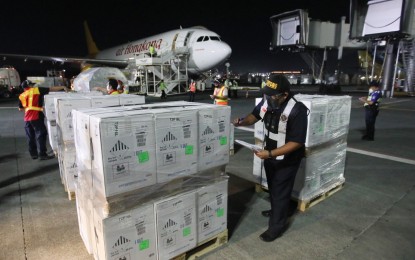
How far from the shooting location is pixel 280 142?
128 inches

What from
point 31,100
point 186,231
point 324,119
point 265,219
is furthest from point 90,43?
point 186,231

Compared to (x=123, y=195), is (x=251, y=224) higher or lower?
lower

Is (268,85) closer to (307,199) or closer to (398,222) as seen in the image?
(307,199)

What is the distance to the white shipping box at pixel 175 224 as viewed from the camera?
107 inches

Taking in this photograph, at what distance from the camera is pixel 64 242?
3.37 m

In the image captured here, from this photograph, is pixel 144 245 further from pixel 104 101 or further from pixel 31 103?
pixel 31 103

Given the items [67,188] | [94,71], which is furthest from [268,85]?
[94,71]

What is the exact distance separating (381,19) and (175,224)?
25753 mm

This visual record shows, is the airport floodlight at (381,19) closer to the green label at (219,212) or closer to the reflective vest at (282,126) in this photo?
the reflective vest at (282,126)

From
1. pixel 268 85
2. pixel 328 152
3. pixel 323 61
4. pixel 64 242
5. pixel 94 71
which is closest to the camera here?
pixel 268 85

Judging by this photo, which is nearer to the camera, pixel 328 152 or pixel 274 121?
pixel 274 121

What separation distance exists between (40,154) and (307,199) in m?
6.32

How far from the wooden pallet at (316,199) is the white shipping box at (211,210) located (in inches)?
60.8

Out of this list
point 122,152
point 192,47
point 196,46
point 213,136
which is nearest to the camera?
point 122,152
